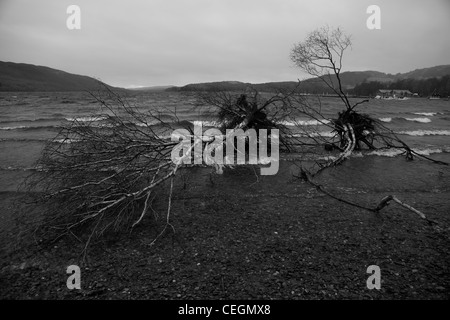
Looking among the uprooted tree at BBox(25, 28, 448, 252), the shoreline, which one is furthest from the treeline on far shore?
the shoreline

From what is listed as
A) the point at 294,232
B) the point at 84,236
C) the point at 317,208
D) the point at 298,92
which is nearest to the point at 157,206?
the point at 84,236

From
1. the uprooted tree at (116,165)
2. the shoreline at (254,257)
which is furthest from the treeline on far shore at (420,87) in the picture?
the shoreline at (254,257)

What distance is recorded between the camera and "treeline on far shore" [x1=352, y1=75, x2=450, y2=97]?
337 feet

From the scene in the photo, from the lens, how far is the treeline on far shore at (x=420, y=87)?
102625mm

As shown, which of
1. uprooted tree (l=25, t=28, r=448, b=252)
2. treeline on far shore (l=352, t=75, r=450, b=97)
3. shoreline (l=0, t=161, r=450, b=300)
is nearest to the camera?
shoreline (l=0, t=161, r=450, b=300)

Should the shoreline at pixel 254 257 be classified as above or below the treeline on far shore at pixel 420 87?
below

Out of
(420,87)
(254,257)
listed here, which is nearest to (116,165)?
(254,257)

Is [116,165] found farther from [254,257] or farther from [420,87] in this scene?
[420,87]

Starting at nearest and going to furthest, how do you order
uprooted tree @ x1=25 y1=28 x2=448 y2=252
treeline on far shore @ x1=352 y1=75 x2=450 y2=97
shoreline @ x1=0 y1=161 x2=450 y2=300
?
shoreline @ x1=0 y1=161 x2=450 y2=300 < uprooted tree @ x1=25 y1=28 x2=448 y2=252 < treeline on far shore @ x1=352 y1=75 x2=450 y2=97

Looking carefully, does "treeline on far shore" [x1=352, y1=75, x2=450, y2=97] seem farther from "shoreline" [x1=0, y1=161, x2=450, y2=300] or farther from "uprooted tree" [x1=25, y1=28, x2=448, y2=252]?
"shoreline" [x1=0, y1=161, x2=450, y2=300]

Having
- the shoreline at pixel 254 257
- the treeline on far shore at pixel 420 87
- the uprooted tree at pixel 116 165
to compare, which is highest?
the treeline on far shore at pixel 420 87

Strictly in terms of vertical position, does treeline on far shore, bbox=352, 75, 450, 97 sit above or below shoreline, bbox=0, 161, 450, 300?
above

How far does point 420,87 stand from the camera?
390 feet

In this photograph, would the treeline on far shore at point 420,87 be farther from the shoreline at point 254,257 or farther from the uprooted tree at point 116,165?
the shoreline at point 254,257
